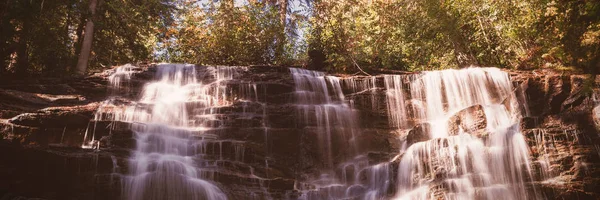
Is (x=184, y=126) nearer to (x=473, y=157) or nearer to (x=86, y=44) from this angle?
(x=86, y=44)

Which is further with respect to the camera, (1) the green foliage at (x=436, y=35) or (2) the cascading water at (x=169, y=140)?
(1) the green foliage at (x=436, y=35)

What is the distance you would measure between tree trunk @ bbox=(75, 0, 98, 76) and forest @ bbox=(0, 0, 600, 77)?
0.11ft

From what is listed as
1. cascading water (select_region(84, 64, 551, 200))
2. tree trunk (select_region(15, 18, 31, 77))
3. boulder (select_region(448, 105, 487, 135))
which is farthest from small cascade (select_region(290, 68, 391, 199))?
tree trunk (select_region(15, 18, 31, 77))

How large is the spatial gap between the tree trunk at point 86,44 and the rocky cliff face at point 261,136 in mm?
2663

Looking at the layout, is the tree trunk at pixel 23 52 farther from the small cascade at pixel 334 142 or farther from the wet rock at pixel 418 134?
the wet rock at pixel 418 134

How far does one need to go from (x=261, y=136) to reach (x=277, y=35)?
8.13 meters

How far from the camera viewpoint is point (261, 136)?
11641 millimetres

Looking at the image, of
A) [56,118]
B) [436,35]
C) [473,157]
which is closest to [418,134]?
[473,157]

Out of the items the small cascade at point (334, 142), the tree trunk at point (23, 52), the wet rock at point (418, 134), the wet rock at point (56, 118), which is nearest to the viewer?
the wet rock at point (56, 118)

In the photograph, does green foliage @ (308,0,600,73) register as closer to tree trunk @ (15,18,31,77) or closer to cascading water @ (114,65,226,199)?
cascading water @ (114,65,226,199)

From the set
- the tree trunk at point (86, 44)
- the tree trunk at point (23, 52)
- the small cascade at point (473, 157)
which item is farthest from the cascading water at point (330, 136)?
the tree trunk at point (23, 52)

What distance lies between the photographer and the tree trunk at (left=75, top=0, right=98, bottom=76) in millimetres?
15127

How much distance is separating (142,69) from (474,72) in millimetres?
10274

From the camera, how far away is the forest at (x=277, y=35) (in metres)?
13.8
